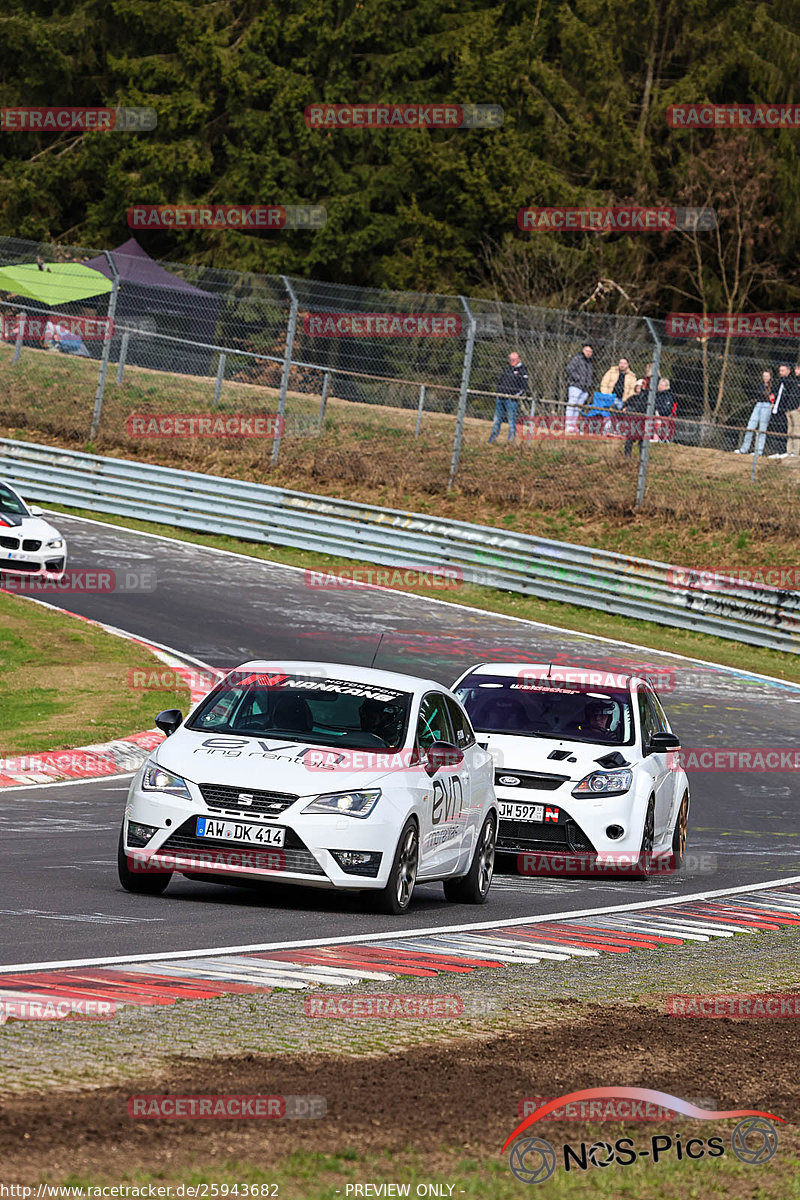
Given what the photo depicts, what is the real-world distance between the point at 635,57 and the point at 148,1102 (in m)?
55.0

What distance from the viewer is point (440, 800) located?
427 inches

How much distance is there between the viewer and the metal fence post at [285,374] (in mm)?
31484

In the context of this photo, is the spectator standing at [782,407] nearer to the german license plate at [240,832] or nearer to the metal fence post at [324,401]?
the metal fence post at [324,401]

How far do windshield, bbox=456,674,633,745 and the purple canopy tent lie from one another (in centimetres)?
2081

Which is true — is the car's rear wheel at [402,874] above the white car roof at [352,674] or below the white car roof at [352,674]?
below

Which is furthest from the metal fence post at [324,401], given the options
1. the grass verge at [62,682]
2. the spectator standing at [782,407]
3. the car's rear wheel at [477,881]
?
the car's rear wheel at [477,881]

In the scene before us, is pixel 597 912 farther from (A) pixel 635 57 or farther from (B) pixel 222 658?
(A) pixel 635 57

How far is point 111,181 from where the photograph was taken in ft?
175

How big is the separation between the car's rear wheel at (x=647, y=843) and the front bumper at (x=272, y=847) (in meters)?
3.61

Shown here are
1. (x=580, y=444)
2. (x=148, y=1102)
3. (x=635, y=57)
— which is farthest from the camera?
(x=635, y=57)

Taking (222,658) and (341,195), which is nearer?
(222,658)

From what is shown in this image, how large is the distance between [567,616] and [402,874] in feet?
61.2

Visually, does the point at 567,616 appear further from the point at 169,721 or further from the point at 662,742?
the point at 169,721

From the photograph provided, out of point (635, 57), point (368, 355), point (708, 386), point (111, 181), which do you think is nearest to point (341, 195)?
point (111, 181)
